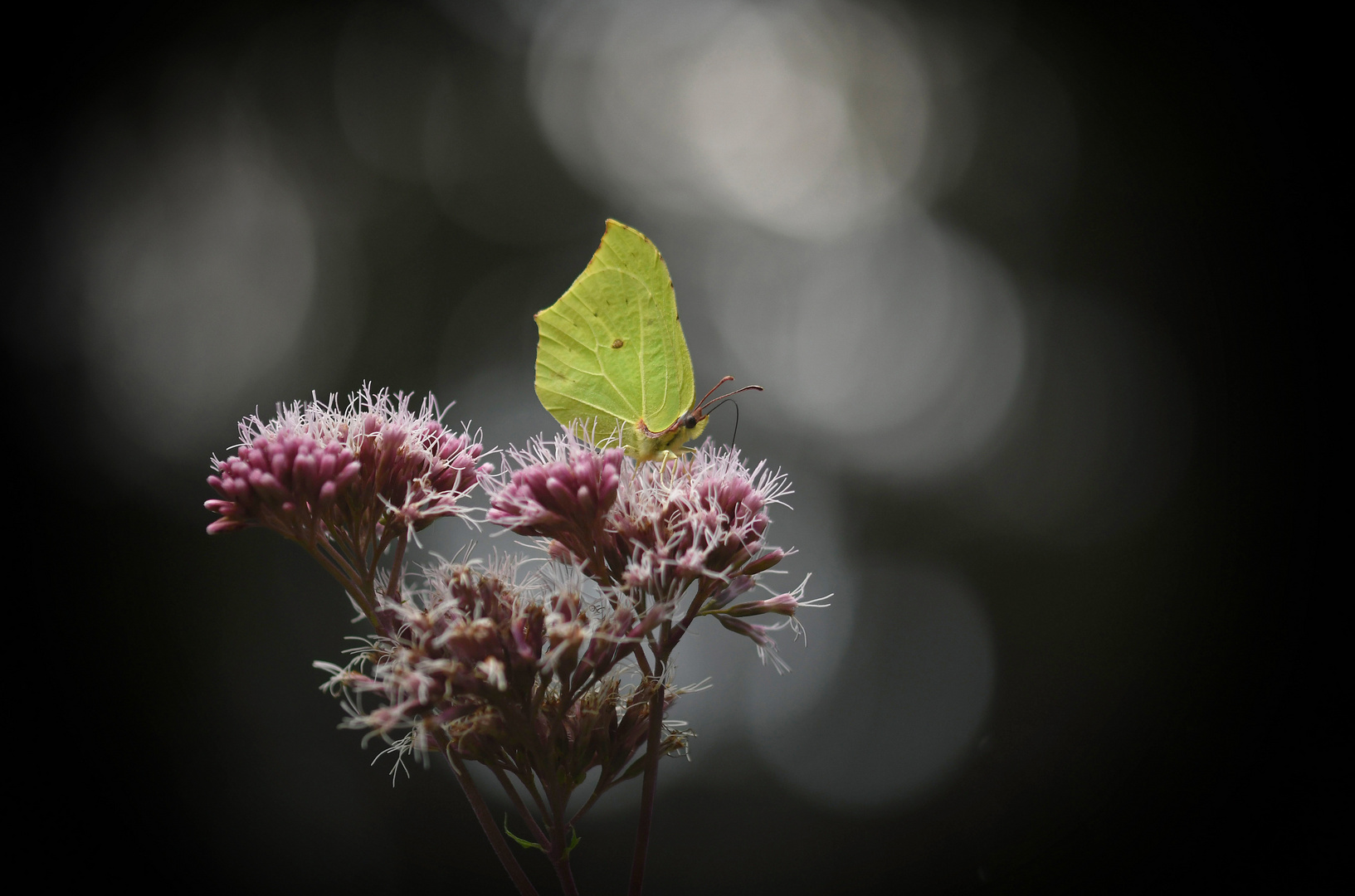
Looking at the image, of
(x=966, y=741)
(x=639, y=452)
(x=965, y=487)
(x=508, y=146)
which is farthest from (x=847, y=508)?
(x=639, y=452)

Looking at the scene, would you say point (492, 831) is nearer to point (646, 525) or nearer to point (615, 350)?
point (646, 525)

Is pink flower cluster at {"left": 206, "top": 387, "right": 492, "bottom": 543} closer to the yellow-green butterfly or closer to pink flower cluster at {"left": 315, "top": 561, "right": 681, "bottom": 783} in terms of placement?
pink flower cluster at {"left": 315, "top": 561, "right": 681, "bottom": 783}

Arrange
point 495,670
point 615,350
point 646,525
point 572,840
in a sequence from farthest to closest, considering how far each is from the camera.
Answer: point 615,350 → point 646,525 → point 572,840 → point 495,670

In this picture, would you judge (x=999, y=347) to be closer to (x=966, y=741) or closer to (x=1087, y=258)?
(x=1087, y=258)

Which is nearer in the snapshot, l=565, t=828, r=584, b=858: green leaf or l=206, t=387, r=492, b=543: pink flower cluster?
l=565, t=828, r=584, b=858: green leaf

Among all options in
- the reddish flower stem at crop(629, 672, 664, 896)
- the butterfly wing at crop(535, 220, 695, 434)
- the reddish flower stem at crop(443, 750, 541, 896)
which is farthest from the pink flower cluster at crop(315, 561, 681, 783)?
the butterfly wing at crop(535, 220, 695, 434)

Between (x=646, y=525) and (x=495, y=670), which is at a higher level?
(x=646, y=525)

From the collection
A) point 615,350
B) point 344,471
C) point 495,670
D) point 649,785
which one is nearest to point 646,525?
point 495,670
